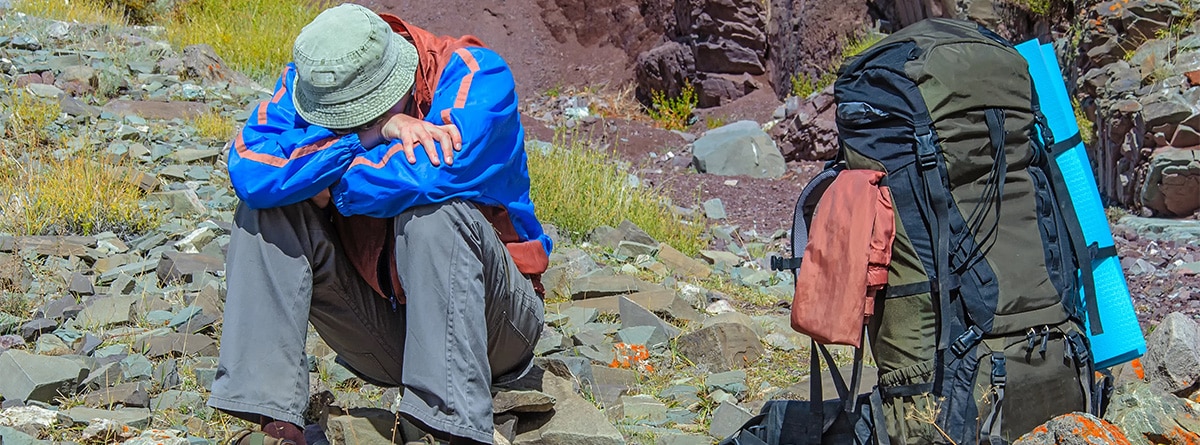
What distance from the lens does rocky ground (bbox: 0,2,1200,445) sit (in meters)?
2.71

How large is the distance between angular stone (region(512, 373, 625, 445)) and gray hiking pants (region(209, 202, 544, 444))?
0.41 m

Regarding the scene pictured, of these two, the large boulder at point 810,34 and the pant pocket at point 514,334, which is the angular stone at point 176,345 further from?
the large boulder at point 810,34

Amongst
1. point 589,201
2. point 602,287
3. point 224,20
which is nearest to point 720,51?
point 224,20

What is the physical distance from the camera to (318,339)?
11.9 feet

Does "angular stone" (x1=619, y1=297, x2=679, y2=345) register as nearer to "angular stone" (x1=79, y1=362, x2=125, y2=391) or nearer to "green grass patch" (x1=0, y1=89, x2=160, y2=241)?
"angular stone" (x1=79, y1=362, x2=125, y2=391)

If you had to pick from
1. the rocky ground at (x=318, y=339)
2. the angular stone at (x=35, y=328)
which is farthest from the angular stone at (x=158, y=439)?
the angular stone at (x=35, y=328)

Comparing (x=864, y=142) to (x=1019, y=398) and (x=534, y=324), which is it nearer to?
(x=1019, y=398)

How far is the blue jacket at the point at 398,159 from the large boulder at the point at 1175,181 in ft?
18.2

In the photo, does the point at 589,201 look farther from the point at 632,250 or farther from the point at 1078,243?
the point at 1078,243

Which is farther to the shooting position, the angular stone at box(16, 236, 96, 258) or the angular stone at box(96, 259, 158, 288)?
the angular stone at box(16, 236, 96, 258)

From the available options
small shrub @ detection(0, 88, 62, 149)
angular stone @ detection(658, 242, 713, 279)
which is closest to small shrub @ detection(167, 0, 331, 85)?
small shrub @ detection(0, 88, 62, 149)

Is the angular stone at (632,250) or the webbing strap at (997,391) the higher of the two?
the webbing strap at (997,391)

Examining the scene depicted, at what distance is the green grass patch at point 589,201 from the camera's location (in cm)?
602

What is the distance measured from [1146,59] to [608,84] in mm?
7748
